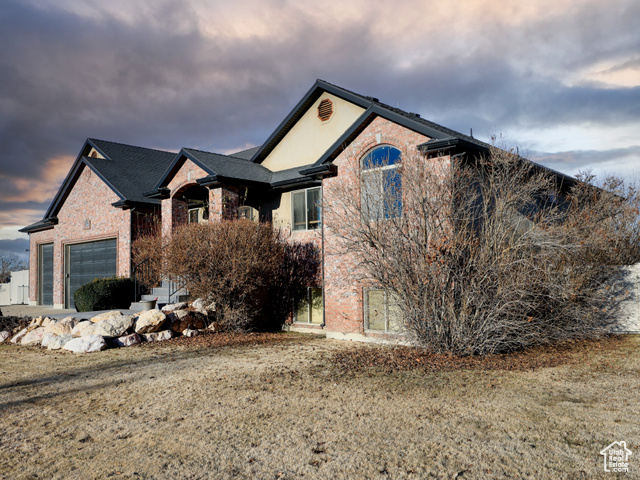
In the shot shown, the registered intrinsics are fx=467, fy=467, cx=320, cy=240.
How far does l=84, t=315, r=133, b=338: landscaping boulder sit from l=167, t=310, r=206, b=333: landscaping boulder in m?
1.04

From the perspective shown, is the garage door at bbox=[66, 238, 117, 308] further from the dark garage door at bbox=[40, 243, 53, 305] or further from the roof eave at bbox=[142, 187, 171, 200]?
the roof eave at bbox=[142, 187, 171, 200]

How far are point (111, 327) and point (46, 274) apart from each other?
557 inches

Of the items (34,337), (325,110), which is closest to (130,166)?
(325,110)

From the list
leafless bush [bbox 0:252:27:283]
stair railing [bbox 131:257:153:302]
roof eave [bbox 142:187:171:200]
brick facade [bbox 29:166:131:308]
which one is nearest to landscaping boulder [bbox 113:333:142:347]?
stair railing [bbox 131:257:153:302]

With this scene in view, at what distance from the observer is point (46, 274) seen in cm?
2298

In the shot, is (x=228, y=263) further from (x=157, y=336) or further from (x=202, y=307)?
(x=157, y=336)

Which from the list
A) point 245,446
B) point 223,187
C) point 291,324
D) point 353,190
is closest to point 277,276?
point 291,324

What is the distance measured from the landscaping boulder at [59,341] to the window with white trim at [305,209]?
6.91 metres

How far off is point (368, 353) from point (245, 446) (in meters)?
5.36

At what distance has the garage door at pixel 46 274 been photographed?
22688 millimetres

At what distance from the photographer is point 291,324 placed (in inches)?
577

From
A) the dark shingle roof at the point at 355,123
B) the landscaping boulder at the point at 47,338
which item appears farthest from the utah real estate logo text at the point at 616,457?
the landscaping boulder at the point at 47,338

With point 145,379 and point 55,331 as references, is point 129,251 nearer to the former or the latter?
point 55,331

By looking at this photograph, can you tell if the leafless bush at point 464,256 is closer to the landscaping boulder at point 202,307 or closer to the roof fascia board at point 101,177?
the landscaping boulder at point 202,307
